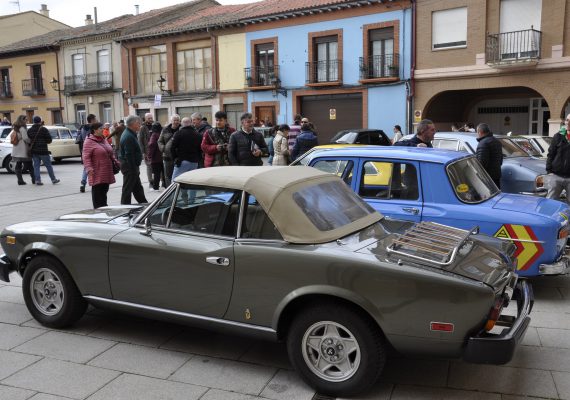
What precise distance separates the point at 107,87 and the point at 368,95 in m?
17.6

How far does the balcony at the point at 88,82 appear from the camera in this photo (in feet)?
114

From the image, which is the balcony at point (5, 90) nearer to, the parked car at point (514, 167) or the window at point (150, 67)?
the window at point (150, 67)

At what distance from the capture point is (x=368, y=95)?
25.1m

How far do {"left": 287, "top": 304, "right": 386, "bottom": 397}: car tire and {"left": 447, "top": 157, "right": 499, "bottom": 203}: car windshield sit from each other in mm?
2621

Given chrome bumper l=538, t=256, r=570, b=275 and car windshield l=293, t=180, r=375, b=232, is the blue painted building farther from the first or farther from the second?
car windshield l=293, t=180, r=375, b=232

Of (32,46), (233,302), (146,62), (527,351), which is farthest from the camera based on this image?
(32,46)

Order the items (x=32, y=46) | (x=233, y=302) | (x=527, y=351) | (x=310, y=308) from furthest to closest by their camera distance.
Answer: (x=32, y=46) → (x=527, y=351) → (x=233, y=302) → (x=310, y=308)

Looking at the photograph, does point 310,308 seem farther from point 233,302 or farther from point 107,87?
point 107,87

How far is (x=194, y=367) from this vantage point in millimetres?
4070

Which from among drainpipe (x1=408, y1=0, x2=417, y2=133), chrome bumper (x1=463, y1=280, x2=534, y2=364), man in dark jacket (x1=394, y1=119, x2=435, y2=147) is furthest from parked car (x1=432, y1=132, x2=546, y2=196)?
drainpipe (x1=408, y1=0, x2=417, y2=133)

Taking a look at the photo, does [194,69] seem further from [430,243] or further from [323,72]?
[430,243]

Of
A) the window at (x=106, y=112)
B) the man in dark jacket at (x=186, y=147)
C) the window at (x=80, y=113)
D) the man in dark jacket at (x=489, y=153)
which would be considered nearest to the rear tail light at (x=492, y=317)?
the man in dark jacket at (x=489, y=153)

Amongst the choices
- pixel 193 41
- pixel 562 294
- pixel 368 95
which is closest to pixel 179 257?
pixel 562 294

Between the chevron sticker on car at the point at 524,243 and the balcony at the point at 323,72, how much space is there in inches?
832
